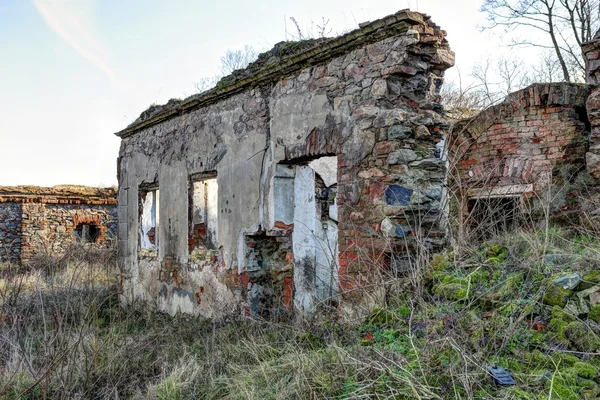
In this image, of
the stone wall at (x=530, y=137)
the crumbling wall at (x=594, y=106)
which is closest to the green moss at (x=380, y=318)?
the stone wall at (x=530, y=137)

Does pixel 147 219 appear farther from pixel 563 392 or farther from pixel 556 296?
pixel 563 392

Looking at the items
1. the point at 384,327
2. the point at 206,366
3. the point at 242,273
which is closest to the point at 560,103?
the point at 242,273

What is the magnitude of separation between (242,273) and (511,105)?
5364 mm

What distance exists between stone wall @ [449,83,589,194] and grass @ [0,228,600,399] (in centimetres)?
390

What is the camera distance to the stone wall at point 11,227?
16.6 m

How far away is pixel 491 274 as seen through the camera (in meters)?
3.96

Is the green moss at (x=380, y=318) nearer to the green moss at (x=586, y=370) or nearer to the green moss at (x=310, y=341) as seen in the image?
the green moss at (x=310, y=341)

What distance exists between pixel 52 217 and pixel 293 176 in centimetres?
1328

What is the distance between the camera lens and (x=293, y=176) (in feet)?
21.1

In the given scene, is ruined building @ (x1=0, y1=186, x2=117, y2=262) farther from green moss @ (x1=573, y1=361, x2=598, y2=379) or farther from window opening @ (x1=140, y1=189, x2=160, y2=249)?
green moss @ (x1=573, y1=361, x2=598, y2=379)

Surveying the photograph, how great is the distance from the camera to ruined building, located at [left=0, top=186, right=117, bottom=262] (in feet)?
54.5

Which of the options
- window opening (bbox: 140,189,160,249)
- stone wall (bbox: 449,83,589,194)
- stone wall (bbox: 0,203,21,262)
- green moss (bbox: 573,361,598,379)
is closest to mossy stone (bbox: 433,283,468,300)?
green moss (bbox: 573,361,598,379)

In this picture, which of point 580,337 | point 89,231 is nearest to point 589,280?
point 580,337

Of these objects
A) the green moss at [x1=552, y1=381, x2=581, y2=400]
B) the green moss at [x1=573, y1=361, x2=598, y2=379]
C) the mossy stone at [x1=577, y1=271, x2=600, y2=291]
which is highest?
the mossy stone at [x1=577, y1=271, x2=600, y2=291]
